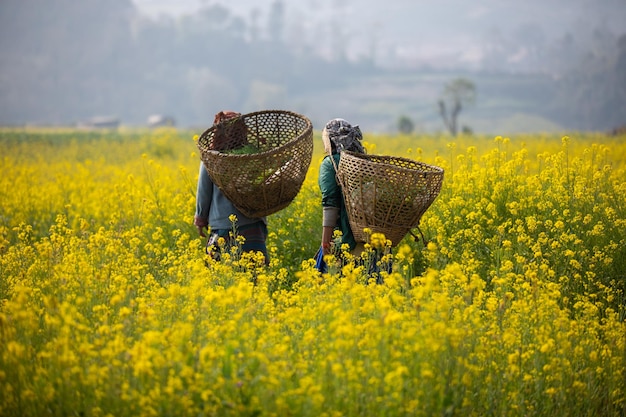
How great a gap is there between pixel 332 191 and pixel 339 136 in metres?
0.39

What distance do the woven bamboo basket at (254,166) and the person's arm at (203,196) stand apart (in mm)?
221

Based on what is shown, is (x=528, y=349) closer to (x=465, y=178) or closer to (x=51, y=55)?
(x=465, y=178)

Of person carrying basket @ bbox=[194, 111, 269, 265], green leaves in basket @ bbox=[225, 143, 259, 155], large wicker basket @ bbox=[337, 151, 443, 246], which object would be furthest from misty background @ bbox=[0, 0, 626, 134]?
large wicker basket @ bbox=[337, 151, 443, 246]

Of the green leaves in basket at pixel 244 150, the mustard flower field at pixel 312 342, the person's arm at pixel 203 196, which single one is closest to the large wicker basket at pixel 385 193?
the mustard flower field at pixel 312 342

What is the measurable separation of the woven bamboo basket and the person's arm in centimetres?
22

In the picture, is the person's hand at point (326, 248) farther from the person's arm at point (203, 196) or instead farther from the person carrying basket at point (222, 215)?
the person's arm at point (203, 196)

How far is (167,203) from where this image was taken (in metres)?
7.78

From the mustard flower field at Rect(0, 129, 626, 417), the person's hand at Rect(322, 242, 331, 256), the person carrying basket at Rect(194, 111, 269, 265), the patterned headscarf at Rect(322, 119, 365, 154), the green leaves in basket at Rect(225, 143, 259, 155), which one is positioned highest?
the patterned headscarf at Rect(322, 119, 365, 154)

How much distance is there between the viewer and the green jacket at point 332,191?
5203 millimetres

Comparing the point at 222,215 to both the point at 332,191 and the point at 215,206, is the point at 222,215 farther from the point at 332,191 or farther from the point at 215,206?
the point at 332,191

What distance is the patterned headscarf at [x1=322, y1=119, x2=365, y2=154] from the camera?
5.20 meters

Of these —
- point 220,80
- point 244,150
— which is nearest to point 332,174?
point 244,150

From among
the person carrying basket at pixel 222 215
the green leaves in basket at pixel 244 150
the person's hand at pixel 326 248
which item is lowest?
the person's hand at pixel 326 248

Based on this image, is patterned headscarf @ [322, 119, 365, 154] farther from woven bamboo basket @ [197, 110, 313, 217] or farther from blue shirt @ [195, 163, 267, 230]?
blue shirt @ [195, 163, 267, 230]
